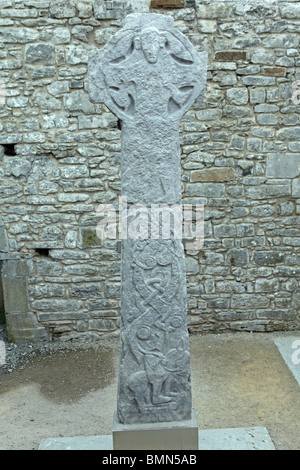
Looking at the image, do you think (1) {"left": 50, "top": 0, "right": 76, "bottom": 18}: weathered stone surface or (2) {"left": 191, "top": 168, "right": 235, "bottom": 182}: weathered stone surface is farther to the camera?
(2) {"left": 191, "top": 168, "right": 235, "bottom": 182}: weathered stone surface

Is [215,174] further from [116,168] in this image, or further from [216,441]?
[216,441]

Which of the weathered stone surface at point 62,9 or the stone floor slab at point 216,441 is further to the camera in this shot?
the weathered stone surface at point 62,9

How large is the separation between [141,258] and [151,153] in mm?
563

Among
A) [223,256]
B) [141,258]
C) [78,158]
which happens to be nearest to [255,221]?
[223,256]

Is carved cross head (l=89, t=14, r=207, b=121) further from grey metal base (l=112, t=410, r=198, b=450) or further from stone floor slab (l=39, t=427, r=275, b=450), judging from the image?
stone floor slab (l=39, t=427, r=275, b=450)

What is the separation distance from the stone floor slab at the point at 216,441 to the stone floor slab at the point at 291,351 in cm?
127

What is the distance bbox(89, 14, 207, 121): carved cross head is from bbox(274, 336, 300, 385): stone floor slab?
9.99 ft

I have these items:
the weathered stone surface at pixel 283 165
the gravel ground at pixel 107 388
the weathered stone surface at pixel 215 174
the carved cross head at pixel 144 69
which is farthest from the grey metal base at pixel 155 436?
the weathered stone surface at pixel 283 165

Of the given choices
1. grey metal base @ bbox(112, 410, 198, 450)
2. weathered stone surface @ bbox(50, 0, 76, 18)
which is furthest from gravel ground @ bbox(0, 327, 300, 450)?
weathered stone surface @ bbox(50, 0, 76, 18)

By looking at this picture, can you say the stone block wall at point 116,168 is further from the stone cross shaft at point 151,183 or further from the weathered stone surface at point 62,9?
the stone cross shaft at point 151,183

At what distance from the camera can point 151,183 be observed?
7.57ft

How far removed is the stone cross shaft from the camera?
225 centimetres

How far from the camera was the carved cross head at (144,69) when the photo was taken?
223cm

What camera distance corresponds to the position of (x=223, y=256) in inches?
193
